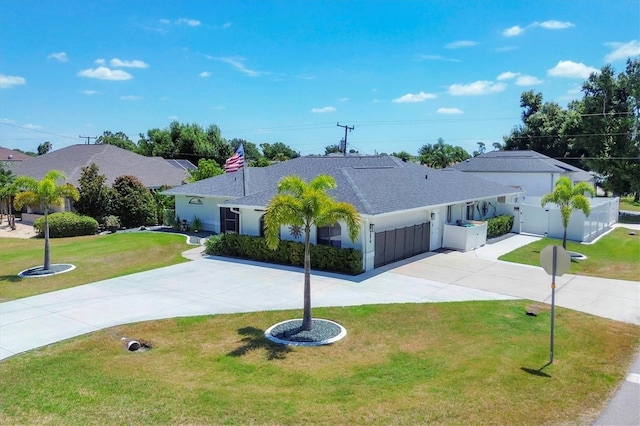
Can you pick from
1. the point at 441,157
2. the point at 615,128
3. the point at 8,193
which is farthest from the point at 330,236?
the point at 441,157

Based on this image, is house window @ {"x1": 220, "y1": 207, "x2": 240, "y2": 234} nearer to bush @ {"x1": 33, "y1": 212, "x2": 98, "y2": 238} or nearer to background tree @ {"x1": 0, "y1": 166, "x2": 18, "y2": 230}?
bush @ {"x1": 33, "y1": 212, "x2": 98, "y2": 238}

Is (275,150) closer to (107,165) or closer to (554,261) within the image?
(107,165)

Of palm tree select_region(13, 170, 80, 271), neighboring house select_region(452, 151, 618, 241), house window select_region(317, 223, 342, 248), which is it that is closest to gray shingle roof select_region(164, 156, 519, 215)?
house window select_region(317, 223, 342, 248)

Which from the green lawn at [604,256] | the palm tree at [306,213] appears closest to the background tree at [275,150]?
the green lawn at [604,256]

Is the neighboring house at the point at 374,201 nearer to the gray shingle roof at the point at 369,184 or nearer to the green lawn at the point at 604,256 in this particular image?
the gray shingle roof at the point at 369,184

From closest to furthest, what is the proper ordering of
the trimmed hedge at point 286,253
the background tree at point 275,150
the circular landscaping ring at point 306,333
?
1. the circular landscaping ring at point 306,333
2. the trimmed hedge at point 286,253
3. the background tree at point 275,150
